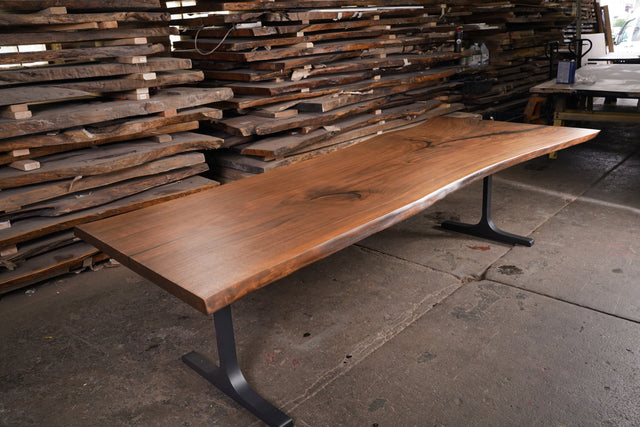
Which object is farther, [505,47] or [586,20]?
[586,20]

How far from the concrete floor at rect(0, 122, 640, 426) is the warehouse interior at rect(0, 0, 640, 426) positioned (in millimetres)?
10

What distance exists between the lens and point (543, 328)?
2.50 metres

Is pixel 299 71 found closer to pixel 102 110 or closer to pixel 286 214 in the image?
pixel 102 110

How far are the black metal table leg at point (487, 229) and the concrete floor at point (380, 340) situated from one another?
0.23 feet

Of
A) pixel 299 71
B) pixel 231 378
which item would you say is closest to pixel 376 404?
pixel 231 378

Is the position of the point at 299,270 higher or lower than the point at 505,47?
lower

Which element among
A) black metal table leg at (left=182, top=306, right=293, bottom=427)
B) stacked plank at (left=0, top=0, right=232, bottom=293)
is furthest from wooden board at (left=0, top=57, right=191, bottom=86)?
black metal table leg at (left=182, top=306, right=293, bottom=427)

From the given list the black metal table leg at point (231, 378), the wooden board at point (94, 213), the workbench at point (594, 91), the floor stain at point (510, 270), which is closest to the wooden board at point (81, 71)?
the wooden board at point (94, 213)

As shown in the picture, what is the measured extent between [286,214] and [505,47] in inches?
218

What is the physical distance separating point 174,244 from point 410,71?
13.9ft

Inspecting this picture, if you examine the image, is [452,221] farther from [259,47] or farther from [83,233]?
[83,233]

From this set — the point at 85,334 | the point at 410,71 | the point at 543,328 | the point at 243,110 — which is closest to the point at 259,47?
the point at 243,110

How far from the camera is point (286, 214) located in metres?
2.04

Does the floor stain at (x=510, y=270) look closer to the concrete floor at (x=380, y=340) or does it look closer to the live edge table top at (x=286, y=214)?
the concrete floor at (x=380, y=340)
